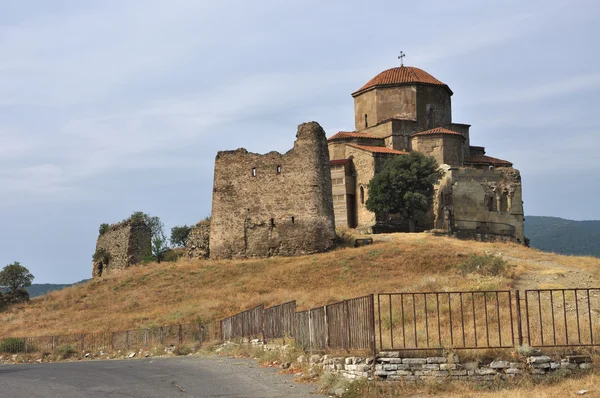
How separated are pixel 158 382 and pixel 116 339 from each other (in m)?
11.8

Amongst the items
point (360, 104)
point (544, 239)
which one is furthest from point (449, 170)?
point (544, 239)

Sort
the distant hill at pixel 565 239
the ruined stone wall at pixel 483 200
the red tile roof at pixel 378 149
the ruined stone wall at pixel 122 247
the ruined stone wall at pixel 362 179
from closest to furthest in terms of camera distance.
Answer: the ruined stone wall at pixel 483 200 → the ruined stone wall at pixel 122 247 → the ruined stone wall at pixel 362 179 → the red tile roof at pixel 378 149 → the distant hill at pixel 565 239

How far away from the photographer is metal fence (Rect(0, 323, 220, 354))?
973 inches

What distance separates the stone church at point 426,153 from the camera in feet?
153

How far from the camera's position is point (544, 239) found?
175625 mm

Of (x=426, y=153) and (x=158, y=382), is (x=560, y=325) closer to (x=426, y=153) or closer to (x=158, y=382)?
(x=158, y=382)

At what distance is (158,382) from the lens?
14.2 metres

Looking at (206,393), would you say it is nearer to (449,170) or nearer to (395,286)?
(395,286)

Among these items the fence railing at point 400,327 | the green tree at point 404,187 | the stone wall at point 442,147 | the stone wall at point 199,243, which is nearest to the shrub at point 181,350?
the fence railing at point 400,327

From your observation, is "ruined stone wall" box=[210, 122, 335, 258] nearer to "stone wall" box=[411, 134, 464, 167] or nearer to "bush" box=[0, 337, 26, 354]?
"stone wall" box=[411, 134, 464, 167]

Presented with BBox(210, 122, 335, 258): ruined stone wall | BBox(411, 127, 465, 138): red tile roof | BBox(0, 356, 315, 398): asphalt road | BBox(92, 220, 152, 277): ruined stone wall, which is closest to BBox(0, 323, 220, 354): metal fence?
BBox(0, 356, 315, 398): asphalt road

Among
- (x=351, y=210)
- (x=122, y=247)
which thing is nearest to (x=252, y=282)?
(x=122, y=247)

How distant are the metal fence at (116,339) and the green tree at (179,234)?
3748cm

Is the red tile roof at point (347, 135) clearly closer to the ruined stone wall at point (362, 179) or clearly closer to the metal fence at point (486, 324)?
the ruined stone wall at point (362, 179)
